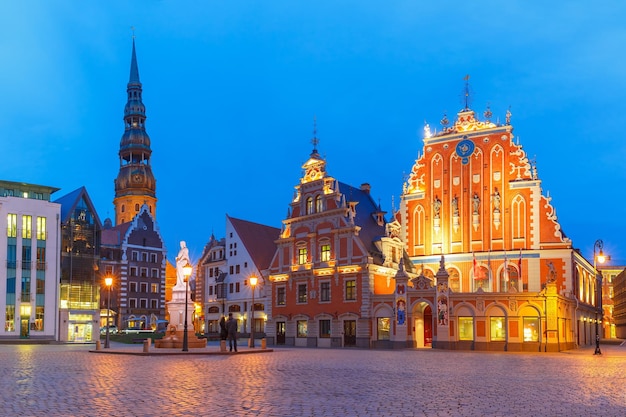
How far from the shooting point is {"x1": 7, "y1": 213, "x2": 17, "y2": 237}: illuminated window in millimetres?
63000

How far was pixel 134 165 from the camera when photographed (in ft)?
408

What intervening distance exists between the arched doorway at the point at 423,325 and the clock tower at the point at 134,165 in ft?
264

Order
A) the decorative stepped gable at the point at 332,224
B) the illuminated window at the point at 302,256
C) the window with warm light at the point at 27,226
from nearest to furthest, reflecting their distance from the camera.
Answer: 1. the decorative stepped gable at the point at 332,224
2. the illuminated window at the point at 302,256
3. the window with warm light at the point at 27,226

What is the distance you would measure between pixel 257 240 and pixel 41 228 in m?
22.0

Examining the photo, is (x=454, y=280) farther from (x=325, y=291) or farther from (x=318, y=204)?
(x=318, y=204)

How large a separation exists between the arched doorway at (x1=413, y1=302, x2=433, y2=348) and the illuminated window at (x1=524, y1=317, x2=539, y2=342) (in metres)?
7.30

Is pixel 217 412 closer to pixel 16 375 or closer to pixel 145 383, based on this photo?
pixel 145 383

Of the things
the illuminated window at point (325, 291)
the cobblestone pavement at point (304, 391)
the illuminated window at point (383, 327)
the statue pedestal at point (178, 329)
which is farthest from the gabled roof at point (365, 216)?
the cobblestone pavement at point (304, 391)

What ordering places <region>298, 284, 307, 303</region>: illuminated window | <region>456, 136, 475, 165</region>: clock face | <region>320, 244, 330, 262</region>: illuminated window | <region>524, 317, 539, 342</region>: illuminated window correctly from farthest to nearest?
<region>298, 284, 307, 303</region>: illuminated window < <region>456, 136, 475, 165</region>: clock face < <region>320, 244, 330, 262</region>: illuminated window < <region>524, 317, 539, 342</region>: illuminated window

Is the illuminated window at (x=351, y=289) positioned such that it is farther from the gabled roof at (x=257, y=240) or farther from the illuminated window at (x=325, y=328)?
the gabled roof at (x=257, y=240)

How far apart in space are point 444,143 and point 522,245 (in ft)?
34.5

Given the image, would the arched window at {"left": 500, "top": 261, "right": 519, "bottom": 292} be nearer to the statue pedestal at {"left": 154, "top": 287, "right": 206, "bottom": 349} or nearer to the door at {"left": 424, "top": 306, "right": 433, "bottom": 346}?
the door at {"left": 424, "top": 306, "right": 433, "bottom": 346}

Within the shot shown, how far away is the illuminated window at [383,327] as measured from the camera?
5022 centimetres

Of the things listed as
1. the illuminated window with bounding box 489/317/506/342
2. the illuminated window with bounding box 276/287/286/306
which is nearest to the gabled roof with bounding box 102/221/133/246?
the illuminated window with bounding box 276/287/286/306
